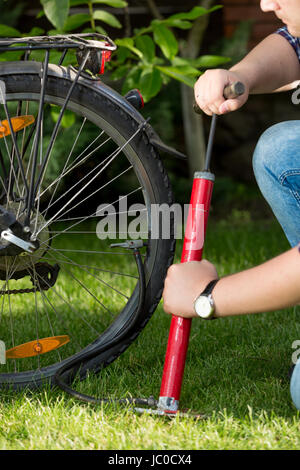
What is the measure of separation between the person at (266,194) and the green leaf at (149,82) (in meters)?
0.73

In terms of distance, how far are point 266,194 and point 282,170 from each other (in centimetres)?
11

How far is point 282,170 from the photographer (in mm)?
1677

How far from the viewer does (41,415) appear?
155cm

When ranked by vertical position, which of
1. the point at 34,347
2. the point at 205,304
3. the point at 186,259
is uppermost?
the point at 186,259

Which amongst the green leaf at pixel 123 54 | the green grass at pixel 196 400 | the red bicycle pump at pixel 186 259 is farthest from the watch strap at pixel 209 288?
the green leaf at pixel 123 54

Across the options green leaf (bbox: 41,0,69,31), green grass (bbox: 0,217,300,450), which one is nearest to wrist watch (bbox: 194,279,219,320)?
green grass (bbox: 0,217,300,450)

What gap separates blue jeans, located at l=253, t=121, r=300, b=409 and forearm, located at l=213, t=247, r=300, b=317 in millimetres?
453

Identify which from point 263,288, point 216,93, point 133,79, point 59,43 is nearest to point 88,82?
point 59,43

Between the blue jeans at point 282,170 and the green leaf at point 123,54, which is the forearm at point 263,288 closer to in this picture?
the blue jeans at point 282,170

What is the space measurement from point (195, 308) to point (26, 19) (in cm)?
430

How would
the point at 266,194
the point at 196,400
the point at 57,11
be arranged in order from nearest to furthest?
the point at 196,400 < the point at 266,194 < the point at 57,11

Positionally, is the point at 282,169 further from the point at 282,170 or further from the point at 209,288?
the point at 209,288

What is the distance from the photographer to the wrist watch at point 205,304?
4.35 feet
